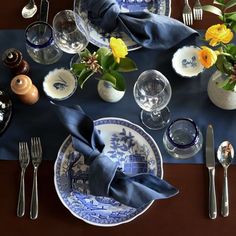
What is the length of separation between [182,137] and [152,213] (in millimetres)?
Result: 181

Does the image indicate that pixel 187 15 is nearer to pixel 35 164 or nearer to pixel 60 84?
pixel 60 84

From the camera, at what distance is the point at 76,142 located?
92cm

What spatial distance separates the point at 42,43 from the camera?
102cm

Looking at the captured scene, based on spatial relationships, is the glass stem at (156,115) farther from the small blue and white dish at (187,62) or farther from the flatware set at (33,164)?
the flatware set at (33,164)

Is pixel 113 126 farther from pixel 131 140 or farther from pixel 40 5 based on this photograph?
pixel 40 5

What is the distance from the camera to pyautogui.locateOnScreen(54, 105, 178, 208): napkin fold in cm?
87

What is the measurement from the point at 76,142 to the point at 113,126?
100 mm

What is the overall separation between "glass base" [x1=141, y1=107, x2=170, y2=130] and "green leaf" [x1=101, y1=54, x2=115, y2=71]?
16cm

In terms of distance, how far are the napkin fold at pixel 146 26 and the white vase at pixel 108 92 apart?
13cm

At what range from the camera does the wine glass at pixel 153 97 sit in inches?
36.6

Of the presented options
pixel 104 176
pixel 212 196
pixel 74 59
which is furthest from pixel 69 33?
pixel 212 196

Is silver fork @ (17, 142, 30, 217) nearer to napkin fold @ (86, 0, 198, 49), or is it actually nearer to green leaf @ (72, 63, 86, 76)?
green leaf @ (72, 63, 86, 76)

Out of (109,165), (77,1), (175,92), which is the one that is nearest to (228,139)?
(175,92)

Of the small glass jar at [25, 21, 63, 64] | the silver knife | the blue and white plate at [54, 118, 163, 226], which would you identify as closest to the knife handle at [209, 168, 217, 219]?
the silver knife
